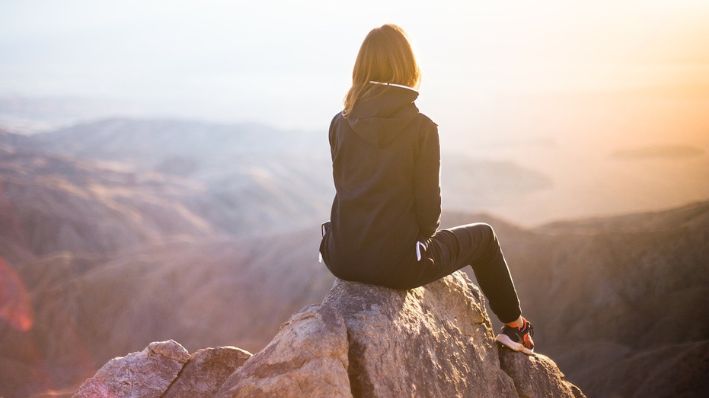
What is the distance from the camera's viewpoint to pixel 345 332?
385cm

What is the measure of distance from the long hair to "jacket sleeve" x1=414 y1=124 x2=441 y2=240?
0.40m

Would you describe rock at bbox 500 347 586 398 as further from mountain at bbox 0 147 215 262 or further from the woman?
mountain at bbox 0 147 215 262

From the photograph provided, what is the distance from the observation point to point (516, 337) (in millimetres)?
5156

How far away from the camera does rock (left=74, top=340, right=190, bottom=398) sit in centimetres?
482

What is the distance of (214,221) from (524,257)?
44.6 metres

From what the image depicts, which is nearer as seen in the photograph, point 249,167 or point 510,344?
point 510,344

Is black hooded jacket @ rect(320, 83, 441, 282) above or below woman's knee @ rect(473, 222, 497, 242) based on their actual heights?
above

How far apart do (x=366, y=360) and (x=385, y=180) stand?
1167 millimetres

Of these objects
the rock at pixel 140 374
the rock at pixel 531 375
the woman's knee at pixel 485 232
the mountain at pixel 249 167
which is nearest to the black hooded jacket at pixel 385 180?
the woman's knee at pixel 485 232

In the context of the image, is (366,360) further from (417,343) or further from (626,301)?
(626,301)

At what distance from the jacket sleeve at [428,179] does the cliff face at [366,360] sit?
0.71m

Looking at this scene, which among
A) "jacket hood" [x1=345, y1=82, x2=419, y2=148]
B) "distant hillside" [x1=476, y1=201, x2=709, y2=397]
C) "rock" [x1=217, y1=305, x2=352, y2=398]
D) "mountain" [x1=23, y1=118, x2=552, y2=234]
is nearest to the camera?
"rock" [x1=217, y1=305, x2=352, y2=398]

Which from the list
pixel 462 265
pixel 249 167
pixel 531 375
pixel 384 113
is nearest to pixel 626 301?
pixel 531 375

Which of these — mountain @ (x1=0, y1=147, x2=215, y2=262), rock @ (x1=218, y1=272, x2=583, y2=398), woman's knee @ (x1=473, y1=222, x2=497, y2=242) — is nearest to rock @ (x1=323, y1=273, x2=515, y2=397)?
rock @ (x1=218, y1=272, x2=583, y2=398)
